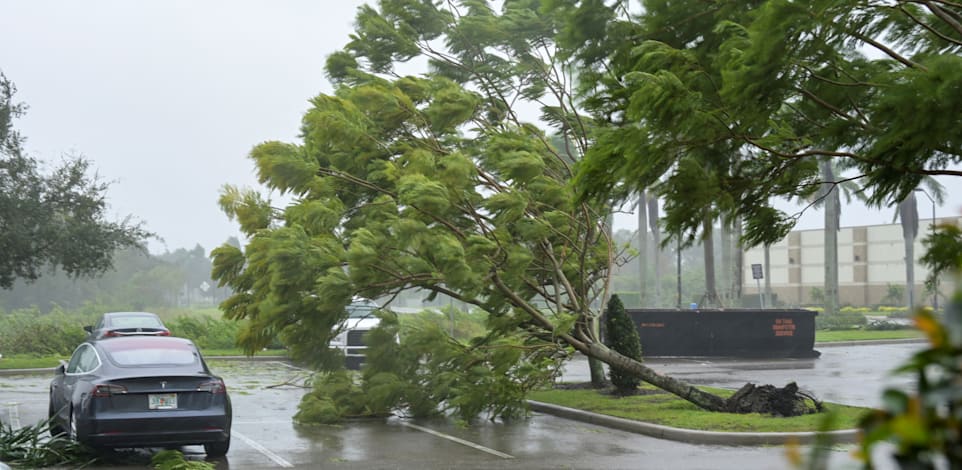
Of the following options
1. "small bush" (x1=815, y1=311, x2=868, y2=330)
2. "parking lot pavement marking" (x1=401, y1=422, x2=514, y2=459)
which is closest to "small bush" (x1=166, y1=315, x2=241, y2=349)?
"parking lot pavement marking" (x1=401, y1=422, x2=514, y2=459)

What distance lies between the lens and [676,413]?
1630 centimetres

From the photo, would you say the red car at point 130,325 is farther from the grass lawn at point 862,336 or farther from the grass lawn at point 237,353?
the grass lawn at point 862,336

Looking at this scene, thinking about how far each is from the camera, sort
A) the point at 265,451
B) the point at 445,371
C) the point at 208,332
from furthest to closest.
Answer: the point at 208,332, the point at 445,371, the point at 265,451

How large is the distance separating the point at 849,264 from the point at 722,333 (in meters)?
67.1

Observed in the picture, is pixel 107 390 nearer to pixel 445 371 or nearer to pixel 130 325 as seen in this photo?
pixel 445 371

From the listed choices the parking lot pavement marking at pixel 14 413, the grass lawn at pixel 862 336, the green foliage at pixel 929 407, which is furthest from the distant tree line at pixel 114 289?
the green foliage at pixel 929 407

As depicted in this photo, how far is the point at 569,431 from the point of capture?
1577cm

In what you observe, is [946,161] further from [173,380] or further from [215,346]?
[215,346]

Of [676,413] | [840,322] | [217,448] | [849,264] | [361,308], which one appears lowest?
[217,448]

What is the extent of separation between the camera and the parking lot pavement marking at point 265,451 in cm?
1250

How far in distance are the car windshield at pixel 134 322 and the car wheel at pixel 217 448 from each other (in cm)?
1419

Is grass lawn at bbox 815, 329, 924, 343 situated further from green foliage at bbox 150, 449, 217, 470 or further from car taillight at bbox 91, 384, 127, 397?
car taillight at bbox 91, 384, 127, 397

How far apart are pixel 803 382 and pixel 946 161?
48.4 feet

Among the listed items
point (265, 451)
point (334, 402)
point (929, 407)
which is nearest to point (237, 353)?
point (334, 402)
